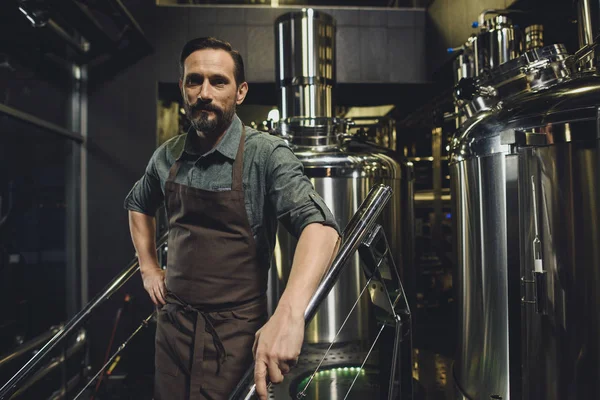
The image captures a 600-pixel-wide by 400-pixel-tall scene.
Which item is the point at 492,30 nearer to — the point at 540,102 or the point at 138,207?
the point at 540,102

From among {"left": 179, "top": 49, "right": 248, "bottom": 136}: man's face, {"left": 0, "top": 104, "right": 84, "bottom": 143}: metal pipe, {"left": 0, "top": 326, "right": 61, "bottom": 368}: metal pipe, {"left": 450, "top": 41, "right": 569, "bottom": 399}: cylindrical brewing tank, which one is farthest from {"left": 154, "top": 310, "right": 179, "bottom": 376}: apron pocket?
{"left": 0, "top": 104, "right": 84, "bottom": 143}: metal pipe

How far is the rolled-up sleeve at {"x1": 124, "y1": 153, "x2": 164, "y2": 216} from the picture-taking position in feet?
5.74

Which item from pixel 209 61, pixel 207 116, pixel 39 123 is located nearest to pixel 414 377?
pixel 207 116

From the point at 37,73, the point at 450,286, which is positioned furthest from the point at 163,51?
the point at 450,286

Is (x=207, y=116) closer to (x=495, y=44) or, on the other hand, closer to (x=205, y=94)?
(x=205, y=94)

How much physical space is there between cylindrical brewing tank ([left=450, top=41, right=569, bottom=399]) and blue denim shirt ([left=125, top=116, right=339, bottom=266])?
118cm

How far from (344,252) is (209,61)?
0.72 meters

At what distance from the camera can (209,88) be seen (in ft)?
4.69

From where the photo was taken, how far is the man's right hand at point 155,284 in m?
1.63

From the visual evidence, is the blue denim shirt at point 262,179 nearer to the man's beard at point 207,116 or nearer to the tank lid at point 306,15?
the man's beard at point 207,116

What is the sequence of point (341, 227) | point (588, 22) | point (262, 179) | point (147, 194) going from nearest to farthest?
point (262, 179) → point (147, 194) → point (588, 22) → point (341, 227)

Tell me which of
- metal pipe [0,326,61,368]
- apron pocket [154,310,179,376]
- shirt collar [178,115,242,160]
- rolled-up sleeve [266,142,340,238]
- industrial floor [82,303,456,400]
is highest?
shirt collar [178,115,242,160]

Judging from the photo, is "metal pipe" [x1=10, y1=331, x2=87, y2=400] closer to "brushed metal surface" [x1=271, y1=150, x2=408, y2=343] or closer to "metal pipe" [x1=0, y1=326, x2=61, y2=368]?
"metal pipe" [x1=0, y1=326, x2=61, y2=368]

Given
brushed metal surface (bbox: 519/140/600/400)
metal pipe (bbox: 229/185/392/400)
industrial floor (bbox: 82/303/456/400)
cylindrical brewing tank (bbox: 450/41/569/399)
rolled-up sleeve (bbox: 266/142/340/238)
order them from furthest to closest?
industrial floor (bbox: 82/303/456/400) → cylindrical brewing tank (bbox: 450/41/569/399) → brushed metal surface (bbox: 519/140/600/400) → rolled-up sleeve (bbox: 266/142/340/238) → metal pipe (bbox: 229/185/392/400)
